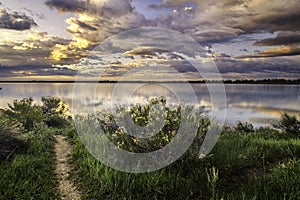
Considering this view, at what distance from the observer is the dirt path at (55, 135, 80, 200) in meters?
6.07

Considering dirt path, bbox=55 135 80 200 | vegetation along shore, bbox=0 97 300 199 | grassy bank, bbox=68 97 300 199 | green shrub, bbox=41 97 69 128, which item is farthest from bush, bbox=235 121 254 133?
dirt path, bbox=55 135 80 200

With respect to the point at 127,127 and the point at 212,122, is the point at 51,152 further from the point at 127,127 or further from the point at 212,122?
the point at 212,122

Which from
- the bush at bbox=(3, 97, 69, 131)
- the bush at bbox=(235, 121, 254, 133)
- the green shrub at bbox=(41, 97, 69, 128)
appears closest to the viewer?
the bush at bbox=(3, 97, 69, 131)

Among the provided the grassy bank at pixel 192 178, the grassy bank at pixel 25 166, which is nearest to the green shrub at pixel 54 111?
the grassy bank at pixel 25 166

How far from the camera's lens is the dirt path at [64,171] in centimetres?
607

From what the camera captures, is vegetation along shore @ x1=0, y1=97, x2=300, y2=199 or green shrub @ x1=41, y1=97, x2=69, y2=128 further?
green shrub @ x1=41, y1=97, x2=69, y2=128

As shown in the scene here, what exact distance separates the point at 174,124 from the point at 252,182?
7.37 feet

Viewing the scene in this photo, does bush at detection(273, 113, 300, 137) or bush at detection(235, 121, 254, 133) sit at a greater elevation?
bush at detection(273, 113, 300, 137)

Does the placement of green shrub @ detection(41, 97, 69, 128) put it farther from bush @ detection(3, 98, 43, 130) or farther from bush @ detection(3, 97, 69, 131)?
bush @ detection(3, 98, 43, 130)

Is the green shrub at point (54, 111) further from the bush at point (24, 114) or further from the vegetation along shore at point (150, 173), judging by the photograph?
the vegetation along shore at point (150, 173)

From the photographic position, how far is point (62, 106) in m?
22.0

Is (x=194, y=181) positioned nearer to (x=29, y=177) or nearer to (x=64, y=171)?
(x=64, y=171)

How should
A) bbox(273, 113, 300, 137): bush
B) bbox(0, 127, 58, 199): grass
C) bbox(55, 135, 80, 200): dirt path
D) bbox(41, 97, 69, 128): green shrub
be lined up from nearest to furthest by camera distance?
bbox(0, 127, 58, 199): grass, bbox(55, 135, 80, 200): dirt path, bbox(273, 113, 300, 137): bush, bbox(41, 97, 69, 128): green shrub

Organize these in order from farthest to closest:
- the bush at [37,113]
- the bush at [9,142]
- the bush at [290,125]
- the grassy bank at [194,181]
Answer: the bush at [290,125], the bush at [37,113], the bush at [9,142], the grassy bank at [194,181]
